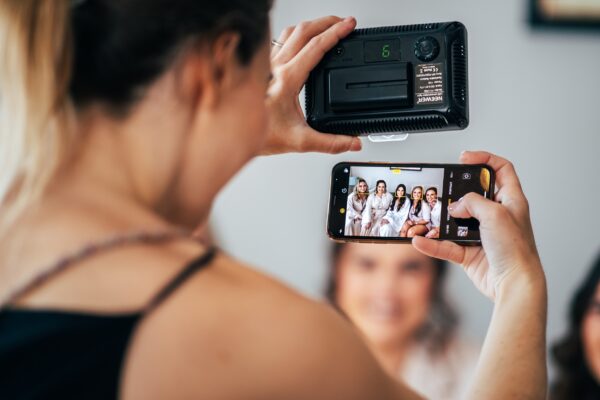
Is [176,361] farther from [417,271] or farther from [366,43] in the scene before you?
[417,271]

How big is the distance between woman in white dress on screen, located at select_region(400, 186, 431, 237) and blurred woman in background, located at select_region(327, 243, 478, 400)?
1.17 m

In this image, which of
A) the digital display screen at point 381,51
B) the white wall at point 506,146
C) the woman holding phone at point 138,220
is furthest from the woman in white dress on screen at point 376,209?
the white wall at point 506,146

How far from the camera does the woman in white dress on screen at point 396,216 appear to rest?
43.6 inches

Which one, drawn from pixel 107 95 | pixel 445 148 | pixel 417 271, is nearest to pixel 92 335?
pixel 107 95

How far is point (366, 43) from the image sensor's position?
42.3 inches

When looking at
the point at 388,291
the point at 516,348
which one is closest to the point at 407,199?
the point at 516,348

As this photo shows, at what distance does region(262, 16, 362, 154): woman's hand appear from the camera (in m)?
Answer: 1.07

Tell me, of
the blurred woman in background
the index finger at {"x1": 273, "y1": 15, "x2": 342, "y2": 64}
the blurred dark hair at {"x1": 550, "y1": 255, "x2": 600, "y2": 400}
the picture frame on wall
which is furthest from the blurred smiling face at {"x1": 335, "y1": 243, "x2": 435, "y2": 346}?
the index finger at {"x1": 273, "y1": 15, "x2": 342, "y2": 64}

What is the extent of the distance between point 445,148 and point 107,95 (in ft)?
6.05

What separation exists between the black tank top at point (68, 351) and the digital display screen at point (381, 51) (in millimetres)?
534

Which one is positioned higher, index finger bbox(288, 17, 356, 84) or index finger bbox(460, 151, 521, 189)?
index finger bbox(288, 17, 356, 84)

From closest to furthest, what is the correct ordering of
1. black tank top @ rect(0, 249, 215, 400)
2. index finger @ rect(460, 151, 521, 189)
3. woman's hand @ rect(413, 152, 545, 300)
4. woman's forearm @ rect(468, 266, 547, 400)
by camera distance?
black tank top @ rect(0, 249, 215, 400)
woman's forearm @ rect(468, 266, 547, 400)
woman's hand @ rect(413, 152, 545, 300)
index finger @ rect(460, 151, 521, 189)

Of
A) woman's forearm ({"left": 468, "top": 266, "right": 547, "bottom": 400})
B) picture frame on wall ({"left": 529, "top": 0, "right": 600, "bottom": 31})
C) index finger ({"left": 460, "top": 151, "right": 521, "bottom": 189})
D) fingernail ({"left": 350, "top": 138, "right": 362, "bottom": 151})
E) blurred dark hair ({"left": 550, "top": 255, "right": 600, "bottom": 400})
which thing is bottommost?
blurred dark hair ({"left": 550, "top": 255, "right": 600, "bottom": 400})

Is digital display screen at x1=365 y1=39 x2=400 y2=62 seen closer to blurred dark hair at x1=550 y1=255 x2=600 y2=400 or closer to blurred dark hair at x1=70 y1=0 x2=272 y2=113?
blurred dark hair at x1=70 y1=0 x2=272 y2=113
